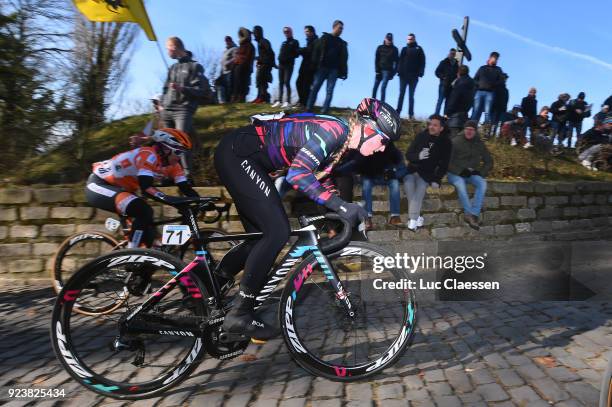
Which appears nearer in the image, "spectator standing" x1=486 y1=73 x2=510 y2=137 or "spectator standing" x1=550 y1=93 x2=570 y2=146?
"spectator standing" x1=486 y1=73 x2=510 y2=137

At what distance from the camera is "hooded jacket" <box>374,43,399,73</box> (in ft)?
31.6

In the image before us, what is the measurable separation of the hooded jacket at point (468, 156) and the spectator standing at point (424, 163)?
0.24 m

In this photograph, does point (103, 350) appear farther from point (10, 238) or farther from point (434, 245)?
point (434, 245)

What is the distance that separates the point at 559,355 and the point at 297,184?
100 inches

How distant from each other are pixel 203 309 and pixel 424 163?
530 centimetres

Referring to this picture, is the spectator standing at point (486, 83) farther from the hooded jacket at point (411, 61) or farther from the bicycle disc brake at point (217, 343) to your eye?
the bicycle disc brake at point (217, 343)

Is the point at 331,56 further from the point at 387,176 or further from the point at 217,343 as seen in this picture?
the point at 217,343

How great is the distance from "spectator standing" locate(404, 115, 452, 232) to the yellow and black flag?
4832 mm

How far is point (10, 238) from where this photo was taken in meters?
6.23

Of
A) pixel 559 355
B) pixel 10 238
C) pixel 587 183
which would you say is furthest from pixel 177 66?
pixel 587 183

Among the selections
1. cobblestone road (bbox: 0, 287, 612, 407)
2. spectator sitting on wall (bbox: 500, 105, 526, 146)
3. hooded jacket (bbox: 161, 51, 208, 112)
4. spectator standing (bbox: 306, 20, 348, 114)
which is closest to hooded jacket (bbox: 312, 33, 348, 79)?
spectator standing (bbox: 306, 20, 348, 114)

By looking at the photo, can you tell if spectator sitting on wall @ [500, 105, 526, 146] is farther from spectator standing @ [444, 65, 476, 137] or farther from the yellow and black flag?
the yellow and black flag

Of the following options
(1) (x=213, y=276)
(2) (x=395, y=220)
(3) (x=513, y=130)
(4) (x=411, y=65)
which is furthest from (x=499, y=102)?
(1) (x=213, y=276)

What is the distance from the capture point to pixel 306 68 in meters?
9.51
